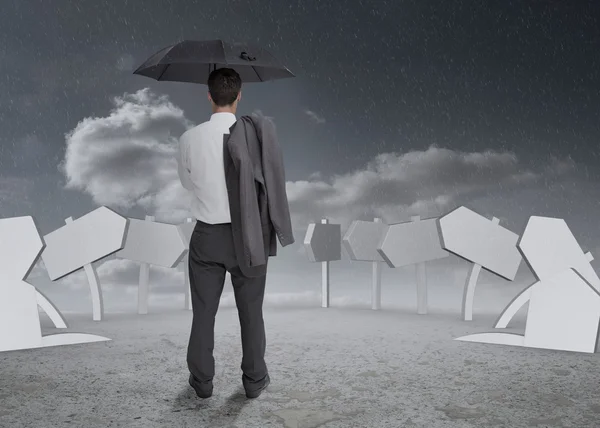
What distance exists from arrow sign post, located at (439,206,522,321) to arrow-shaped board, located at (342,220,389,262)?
125 cm

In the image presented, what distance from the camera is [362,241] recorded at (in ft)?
27.3

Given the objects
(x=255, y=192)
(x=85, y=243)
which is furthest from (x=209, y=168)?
(x=85, y=243)

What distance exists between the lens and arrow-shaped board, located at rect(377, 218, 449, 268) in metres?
7.73

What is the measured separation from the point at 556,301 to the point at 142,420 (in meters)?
3.79

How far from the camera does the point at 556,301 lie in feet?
17.5

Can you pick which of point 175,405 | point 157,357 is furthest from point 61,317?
point 175,405

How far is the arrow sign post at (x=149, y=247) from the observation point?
776 centimetres

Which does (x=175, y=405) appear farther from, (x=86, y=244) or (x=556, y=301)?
(x=86, y=244)

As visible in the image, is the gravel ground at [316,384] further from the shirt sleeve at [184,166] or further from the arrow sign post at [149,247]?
the arrow sign post at [149,247]

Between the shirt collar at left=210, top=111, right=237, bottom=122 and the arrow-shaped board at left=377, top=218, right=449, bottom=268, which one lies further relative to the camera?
the arrow-shaped board at left=377, top=218, right=449, bottom=268

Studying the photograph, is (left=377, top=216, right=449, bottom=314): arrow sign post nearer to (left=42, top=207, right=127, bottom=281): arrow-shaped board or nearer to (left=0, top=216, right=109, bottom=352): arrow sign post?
(left=42, top=207, right=127, bottom=281): arrow-shaped board

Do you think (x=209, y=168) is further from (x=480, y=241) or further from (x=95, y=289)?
(x=480, y=241)

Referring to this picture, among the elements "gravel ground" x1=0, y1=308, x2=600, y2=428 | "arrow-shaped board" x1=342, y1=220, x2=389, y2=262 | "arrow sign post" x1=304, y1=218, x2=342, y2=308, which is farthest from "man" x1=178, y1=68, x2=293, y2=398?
"arrow-shaped board" x1=342, y1=220, x2=389, y2=262

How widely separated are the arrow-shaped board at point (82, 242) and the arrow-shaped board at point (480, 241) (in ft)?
12.8
